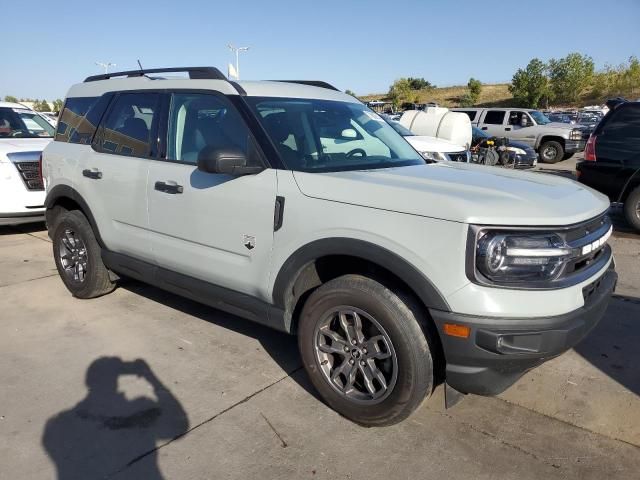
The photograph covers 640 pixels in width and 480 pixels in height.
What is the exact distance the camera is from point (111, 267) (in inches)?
173

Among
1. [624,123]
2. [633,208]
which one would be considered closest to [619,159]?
[624,123]

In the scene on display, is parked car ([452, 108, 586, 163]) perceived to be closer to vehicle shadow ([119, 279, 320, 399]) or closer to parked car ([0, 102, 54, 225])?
parked car ([0, 102, 54, 225])

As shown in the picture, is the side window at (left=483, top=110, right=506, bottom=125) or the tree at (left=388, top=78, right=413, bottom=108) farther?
the tree at (left=388, top=78, right=413, bottom=108)

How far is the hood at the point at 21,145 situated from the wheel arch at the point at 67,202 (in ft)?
8.90

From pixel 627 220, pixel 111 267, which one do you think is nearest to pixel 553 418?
pixel 111 267

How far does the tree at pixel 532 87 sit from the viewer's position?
64.0 metres

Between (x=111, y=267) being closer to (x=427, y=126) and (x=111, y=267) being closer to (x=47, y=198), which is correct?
(x=47, y=198)

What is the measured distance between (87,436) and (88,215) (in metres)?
2.20

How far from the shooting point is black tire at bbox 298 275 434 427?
2.58 m

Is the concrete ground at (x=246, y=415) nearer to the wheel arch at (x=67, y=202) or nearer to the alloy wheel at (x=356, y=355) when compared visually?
the alloy wheel at (x=356, y=355)

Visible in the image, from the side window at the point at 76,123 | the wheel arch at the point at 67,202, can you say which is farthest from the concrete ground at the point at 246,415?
the side window at the point at 76,123

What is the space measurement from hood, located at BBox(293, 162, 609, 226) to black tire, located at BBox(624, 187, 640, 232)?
5.25 m

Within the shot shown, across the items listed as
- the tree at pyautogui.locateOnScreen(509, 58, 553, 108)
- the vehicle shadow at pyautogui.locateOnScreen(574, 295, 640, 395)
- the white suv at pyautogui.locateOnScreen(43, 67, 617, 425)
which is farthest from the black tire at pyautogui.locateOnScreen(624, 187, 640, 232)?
the tree at pyautogui.locateOnScreen(509, 58, 553, 108)

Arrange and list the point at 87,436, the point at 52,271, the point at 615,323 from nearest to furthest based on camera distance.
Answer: the point at 87,436 → the point at 615,323 → the point at 52,271
